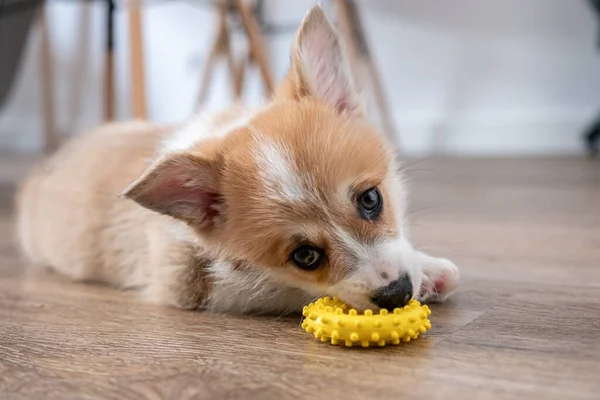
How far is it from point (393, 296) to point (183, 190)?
19.4 inches

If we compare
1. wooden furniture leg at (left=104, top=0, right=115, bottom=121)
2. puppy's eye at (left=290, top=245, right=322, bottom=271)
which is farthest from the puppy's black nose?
wooden furniture leg at (left=104, top=0, right=115, bottom=121)

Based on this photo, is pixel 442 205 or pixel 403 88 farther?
pixel 403 88

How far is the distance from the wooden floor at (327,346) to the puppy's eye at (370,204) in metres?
0.24

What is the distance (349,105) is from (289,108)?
0.67 feet

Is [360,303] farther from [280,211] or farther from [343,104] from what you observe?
[343,104]

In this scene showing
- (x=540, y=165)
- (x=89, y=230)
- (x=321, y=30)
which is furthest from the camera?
(x=540, y=165)

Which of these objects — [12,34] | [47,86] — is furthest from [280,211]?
[47,86]

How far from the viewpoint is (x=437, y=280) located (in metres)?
1.51

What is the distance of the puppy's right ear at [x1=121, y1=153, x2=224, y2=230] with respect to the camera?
138cm

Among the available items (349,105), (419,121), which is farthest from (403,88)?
(349,105)

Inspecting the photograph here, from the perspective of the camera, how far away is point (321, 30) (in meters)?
1.66

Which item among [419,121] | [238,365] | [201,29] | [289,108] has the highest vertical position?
[201,29]

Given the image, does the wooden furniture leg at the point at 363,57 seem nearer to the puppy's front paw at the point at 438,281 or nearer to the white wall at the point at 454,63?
the white wall at the point at 454,63

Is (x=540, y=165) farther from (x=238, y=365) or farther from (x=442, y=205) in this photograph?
(x=238, y=365)
